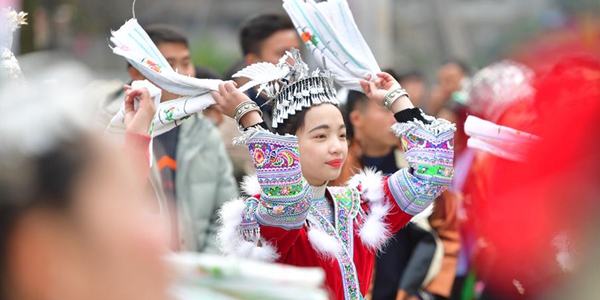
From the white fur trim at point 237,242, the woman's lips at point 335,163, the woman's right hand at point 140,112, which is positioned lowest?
the white fur trim at point 237,242

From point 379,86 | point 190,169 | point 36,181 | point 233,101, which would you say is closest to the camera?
point 36,181

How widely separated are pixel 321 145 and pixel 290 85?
239mm

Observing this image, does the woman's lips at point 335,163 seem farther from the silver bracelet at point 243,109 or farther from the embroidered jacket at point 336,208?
the silver bracelet at point 243,109

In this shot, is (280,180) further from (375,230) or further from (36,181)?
(36,181)

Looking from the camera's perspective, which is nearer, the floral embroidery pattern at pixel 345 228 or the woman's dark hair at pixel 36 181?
the woman's dark hair at pixel 36 181

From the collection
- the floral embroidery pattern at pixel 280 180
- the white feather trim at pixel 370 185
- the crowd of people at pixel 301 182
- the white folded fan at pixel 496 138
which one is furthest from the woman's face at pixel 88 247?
the white feather trim at pixel 370 185

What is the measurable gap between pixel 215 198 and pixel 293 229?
5.93 feet

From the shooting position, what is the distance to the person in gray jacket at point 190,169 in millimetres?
4719

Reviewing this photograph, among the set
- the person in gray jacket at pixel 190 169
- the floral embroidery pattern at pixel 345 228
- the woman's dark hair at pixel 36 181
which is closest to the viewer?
the woman's dark hair at pixel 36 181

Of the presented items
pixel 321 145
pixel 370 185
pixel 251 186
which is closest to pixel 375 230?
pixel 370 185

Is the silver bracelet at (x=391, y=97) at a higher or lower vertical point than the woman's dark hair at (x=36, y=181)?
higher

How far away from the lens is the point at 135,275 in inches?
48.6

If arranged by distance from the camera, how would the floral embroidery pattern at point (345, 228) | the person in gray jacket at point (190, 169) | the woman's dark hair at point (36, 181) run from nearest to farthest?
the woman's dark hair at point (36, 181)
the floral embroidery pattern at point (345, 228)
the person in gray jacket at point (190, 169)

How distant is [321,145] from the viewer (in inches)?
132
